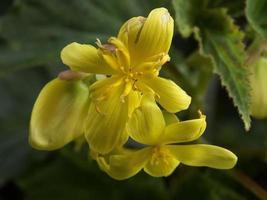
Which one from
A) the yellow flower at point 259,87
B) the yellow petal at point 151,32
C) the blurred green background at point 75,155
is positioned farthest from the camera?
the blurred green background at point 75,155

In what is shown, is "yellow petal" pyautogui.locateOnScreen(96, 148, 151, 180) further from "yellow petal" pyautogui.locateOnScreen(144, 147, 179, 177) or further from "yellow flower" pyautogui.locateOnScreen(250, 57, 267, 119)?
"yellow flower" pyautogui.locateOnScreen(250, 57, 267, 119)

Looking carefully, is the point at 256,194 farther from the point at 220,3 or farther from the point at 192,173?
the point at 220,3

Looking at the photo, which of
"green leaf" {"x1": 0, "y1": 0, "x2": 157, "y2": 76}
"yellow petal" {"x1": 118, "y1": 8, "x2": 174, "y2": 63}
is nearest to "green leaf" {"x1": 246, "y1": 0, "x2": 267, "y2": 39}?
"yellow petal" {"x1": 118, "y1": 8, "x2": 174, "y2": 63}

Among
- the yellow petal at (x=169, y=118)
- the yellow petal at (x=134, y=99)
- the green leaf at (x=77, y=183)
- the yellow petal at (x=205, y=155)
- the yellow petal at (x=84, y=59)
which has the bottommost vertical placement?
the green leaf at (x=77, y=183)

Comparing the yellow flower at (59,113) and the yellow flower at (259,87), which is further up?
the yellow flower at (59,113)

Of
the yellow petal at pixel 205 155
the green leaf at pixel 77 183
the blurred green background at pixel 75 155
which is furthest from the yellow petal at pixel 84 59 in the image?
the green leaf at pixel 77 183

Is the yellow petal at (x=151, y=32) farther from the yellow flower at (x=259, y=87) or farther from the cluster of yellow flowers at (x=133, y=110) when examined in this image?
the yellow flower at (x=259, y=87)
